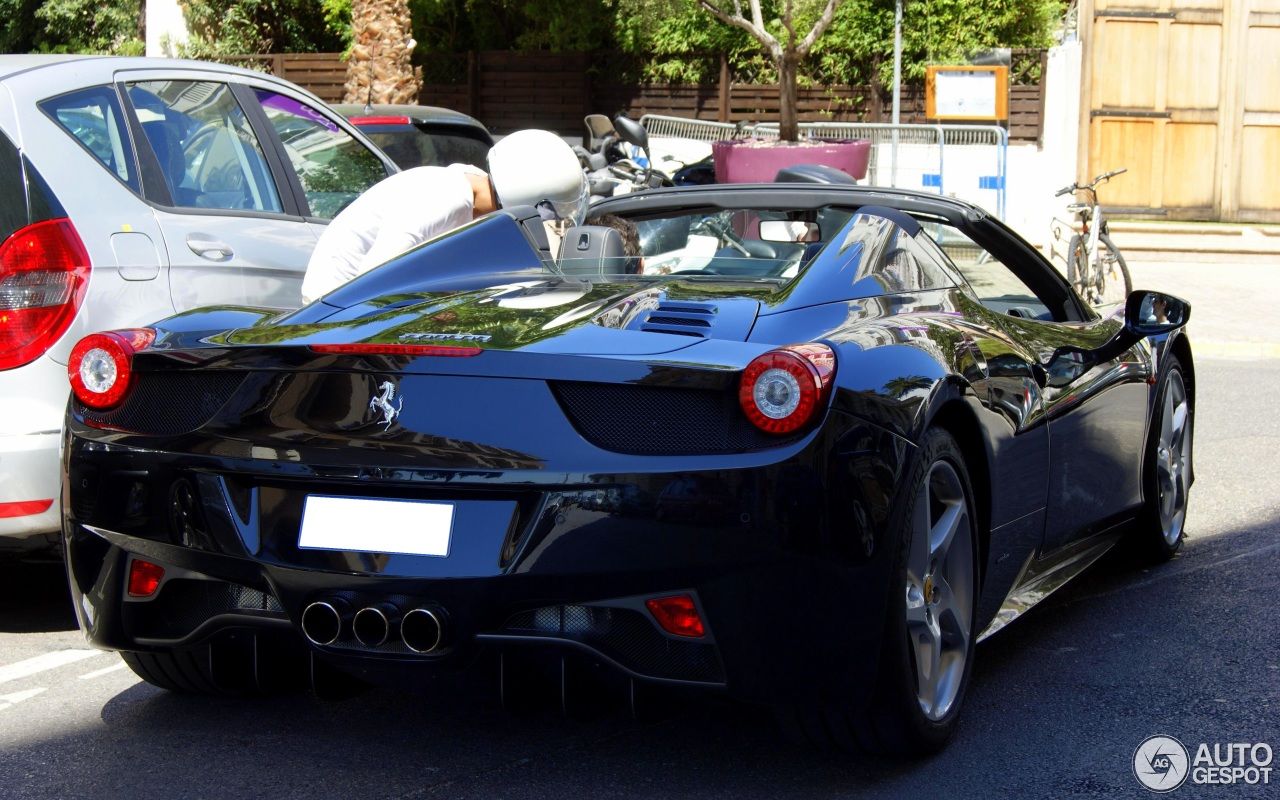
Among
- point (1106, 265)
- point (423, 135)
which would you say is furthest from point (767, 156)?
point (423, 135)

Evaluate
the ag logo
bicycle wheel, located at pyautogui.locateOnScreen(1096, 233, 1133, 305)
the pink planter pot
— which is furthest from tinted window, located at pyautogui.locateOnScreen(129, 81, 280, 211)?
bicycle wheel, located at pyautogui.locateOnScreen(1096, 233, 1133, 305)

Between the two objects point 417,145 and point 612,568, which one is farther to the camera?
point 417,145

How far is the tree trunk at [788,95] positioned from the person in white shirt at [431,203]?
32.1ft

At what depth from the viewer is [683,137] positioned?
758 inches

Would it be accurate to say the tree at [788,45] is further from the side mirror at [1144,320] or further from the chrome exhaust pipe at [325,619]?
the chrome exhaust pipe at [325,619]

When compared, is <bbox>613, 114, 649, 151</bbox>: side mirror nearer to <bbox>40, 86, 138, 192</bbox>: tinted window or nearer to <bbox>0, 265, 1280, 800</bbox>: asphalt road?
<bbox>40, 86, 138, 192</bbox>: tinted window

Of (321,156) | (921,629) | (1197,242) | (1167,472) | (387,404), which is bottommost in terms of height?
(1197,242)

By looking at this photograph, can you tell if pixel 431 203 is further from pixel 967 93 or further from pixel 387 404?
pixel 967 93

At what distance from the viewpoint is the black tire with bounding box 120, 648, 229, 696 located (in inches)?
140

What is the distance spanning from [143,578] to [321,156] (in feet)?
10.7

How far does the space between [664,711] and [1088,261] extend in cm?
1136

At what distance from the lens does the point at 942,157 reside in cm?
1639

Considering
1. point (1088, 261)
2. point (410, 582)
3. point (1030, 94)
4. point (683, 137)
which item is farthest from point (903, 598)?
point (1030, 94)

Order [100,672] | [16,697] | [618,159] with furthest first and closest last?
[618,159]
[100,672]
[16,697]
